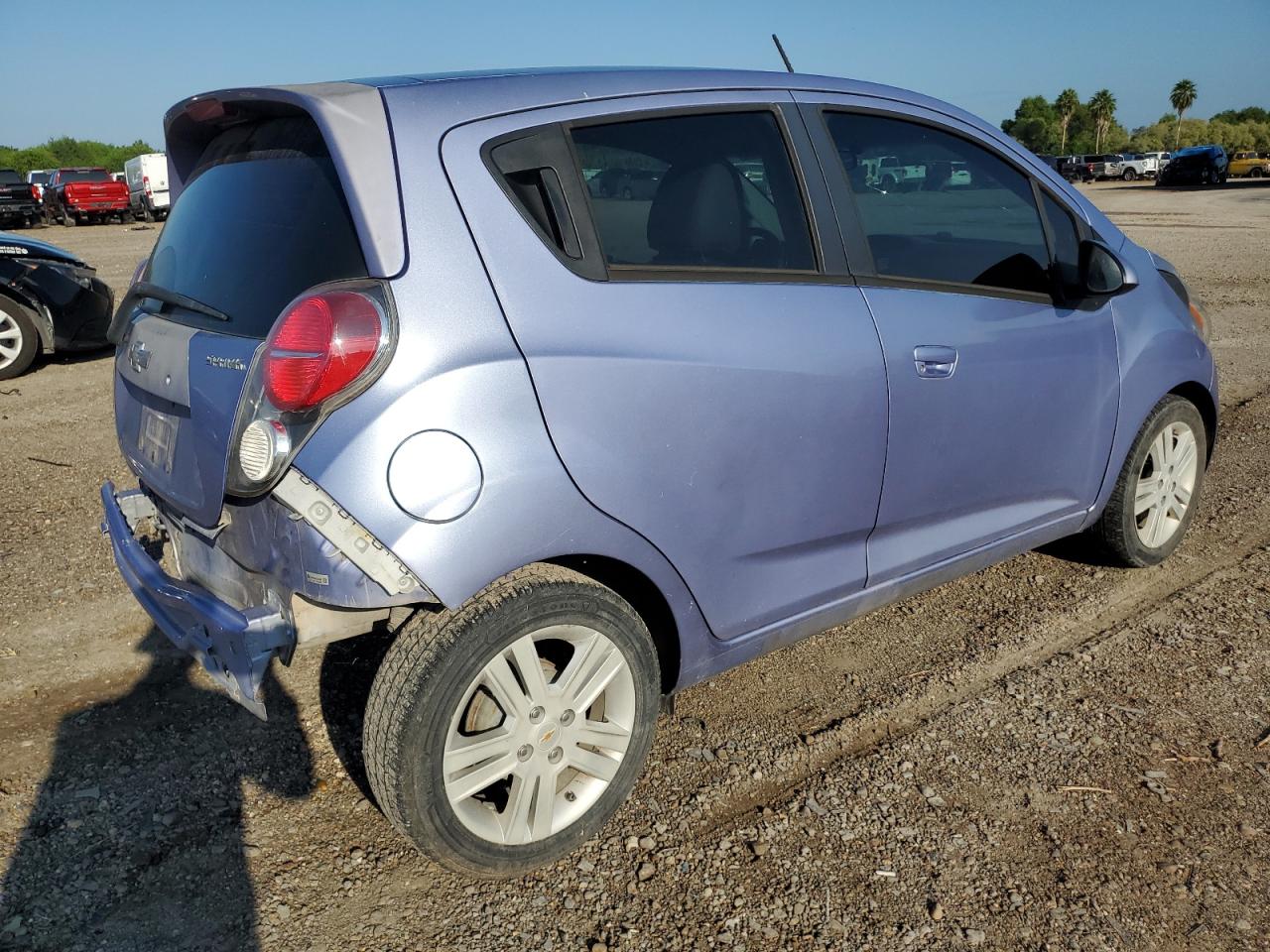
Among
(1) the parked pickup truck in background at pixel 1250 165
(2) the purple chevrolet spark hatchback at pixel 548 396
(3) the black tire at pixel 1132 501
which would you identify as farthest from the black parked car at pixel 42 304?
(1) the parked pickup truck in background at pixel 1250 165

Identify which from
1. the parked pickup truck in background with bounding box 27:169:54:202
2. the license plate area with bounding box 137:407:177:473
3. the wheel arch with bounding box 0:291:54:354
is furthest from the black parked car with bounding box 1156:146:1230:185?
the license plate area with bounding box 137:407:177:473

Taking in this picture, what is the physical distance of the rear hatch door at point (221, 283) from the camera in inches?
89.4

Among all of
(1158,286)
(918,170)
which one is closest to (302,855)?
(918,170)

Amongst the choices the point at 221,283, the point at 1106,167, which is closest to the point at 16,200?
the point at 221,283

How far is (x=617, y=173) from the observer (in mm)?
2506

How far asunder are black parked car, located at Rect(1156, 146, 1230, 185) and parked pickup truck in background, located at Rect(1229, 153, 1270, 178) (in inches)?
93.0

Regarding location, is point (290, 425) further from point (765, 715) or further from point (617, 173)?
point (765, 715)

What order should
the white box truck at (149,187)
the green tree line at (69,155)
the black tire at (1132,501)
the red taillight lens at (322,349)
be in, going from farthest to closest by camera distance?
the green tree line at (69,155) → the white box truck at (149,187) → the black tire at (1132,501) → the red taillight lens at (322,349)

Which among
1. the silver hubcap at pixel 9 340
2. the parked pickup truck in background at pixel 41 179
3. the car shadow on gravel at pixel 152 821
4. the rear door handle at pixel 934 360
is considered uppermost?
the rear door handle at pixel 934 360

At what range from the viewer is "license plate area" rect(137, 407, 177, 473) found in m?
2.50

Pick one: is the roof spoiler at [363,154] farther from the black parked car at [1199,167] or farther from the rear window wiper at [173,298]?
the black parked car at [1199,167]

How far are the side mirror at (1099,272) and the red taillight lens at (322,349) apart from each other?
2.35m

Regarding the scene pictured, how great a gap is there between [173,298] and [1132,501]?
335 centimetres

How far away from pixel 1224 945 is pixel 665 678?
4.51 feet
